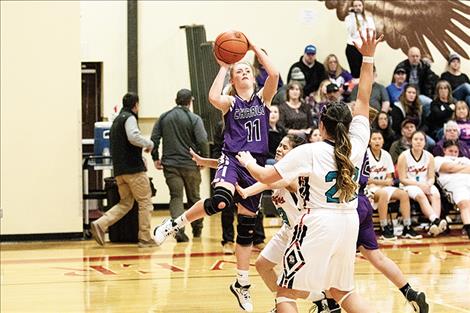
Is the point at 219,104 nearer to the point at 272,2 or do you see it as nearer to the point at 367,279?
the point at 367,279

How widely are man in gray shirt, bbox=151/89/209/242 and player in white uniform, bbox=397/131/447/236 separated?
2760 mm

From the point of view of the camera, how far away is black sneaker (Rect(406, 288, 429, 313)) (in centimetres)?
590

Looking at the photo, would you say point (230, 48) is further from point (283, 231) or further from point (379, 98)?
point (379, 98)

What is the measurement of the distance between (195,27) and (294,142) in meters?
8.65

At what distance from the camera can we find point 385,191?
1109 cm

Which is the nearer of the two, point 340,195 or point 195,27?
point 340,195

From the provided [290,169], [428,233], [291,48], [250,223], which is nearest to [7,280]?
[250,223]

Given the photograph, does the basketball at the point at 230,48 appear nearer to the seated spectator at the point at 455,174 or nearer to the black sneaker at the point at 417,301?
the black sneaker at the point at 417,301

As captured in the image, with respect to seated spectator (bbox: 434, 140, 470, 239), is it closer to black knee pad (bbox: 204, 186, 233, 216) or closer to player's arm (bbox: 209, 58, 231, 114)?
player's arm (bbox: 209, 58, 231, 114)

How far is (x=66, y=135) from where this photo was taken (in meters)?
10.9

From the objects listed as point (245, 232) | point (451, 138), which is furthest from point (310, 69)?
point (245, 232)

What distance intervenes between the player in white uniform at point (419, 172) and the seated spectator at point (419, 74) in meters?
2.54

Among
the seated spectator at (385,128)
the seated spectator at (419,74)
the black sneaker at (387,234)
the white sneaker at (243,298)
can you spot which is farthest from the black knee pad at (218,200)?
the seated spectator at (419,74)

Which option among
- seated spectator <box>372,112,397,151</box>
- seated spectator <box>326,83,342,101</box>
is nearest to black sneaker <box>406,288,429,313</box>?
seated spectator <box>372,112,397,151</box>
